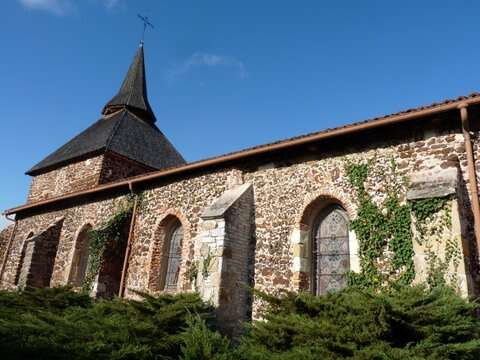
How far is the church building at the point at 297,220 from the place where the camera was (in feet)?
22.1

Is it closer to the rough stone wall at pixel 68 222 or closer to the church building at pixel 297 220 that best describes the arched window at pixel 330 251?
the church building at pixel 297 220

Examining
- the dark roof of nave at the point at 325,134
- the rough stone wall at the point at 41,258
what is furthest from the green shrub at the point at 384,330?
the rough stone wall at the point at 41,258

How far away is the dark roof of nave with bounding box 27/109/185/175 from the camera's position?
18.7 metres

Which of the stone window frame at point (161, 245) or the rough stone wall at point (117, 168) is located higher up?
the rough stone wall at point (117, 168)

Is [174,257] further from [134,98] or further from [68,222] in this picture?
[134,98]

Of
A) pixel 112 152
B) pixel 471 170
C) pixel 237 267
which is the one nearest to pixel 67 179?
pixel 112 152

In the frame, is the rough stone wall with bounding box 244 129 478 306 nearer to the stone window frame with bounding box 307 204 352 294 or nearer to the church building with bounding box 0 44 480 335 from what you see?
the church building with bounding box 0 44 480 335

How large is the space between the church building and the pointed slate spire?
950cm

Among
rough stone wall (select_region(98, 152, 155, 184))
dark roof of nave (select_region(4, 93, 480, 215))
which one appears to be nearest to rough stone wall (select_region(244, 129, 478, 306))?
dark roof of nave (select_region(4, 93, 480, 215))

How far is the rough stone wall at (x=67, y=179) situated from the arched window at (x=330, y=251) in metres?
11.6

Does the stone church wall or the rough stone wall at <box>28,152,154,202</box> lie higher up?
the rough stone wall at <box>28,152,154,202</box>

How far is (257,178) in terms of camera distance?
395 inches

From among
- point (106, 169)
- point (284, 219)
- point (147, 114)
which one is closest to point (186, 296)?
point (284, 219)

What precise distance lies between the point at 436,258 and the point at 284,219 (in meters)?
3.55
